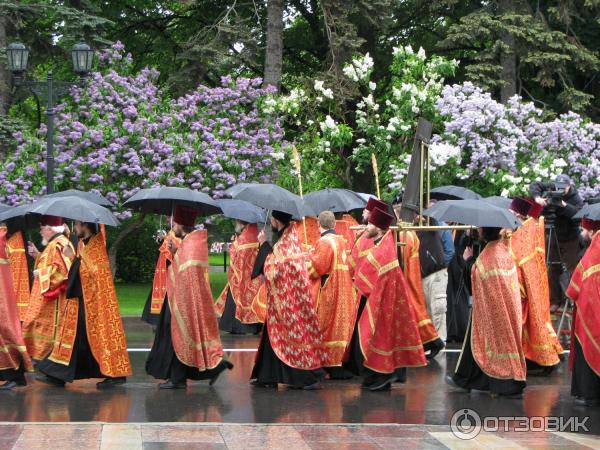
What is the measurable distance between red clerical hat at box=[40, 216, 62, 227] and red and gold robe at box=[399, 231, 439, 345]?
4186 millimetres

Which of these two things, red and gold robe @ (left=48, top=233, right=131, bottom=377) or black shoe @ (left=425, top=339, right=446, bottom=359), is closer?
red and gold robe @ (left=48, top=233, right=131, bottom=377)

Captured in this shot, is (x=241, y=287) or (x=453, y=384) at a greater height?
(x=241, y=287)

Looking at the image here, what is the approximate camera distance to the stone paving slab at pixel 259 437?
8844 millimetres

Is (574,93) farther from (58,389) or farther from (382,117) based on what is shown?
(58,389)

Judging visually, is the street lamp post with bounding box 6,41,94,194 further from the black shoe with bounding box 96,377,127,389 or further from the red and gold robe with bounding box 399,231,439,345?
the black shoe with bounding box 96,377,127,389

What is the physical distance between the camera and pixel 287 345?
486 inches

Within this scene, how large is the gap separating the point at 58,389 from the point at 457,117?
13.3 meters

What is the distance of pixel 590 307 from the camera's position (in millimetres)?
11414

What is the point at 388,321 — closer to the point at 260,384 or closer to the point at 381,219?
the point at 381,219

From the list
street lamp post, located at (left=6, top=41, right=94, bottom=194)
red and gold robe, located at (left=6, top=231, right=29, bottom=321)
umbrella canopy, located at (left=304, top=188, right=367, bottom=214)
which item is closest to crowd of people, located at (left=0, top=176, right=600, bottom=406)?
red and gold robe, located at (left=6, top=231, right=29, bottom=321)

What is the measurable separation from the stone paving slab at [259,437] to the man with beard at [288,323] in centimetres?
247

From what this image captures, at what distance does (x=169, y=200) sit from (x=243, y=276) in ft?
17.3

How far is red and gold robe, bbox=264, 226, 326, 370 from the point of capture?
12.4m

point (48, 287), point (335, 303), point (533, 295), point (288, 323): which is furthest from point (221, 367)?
point (533, 295)
